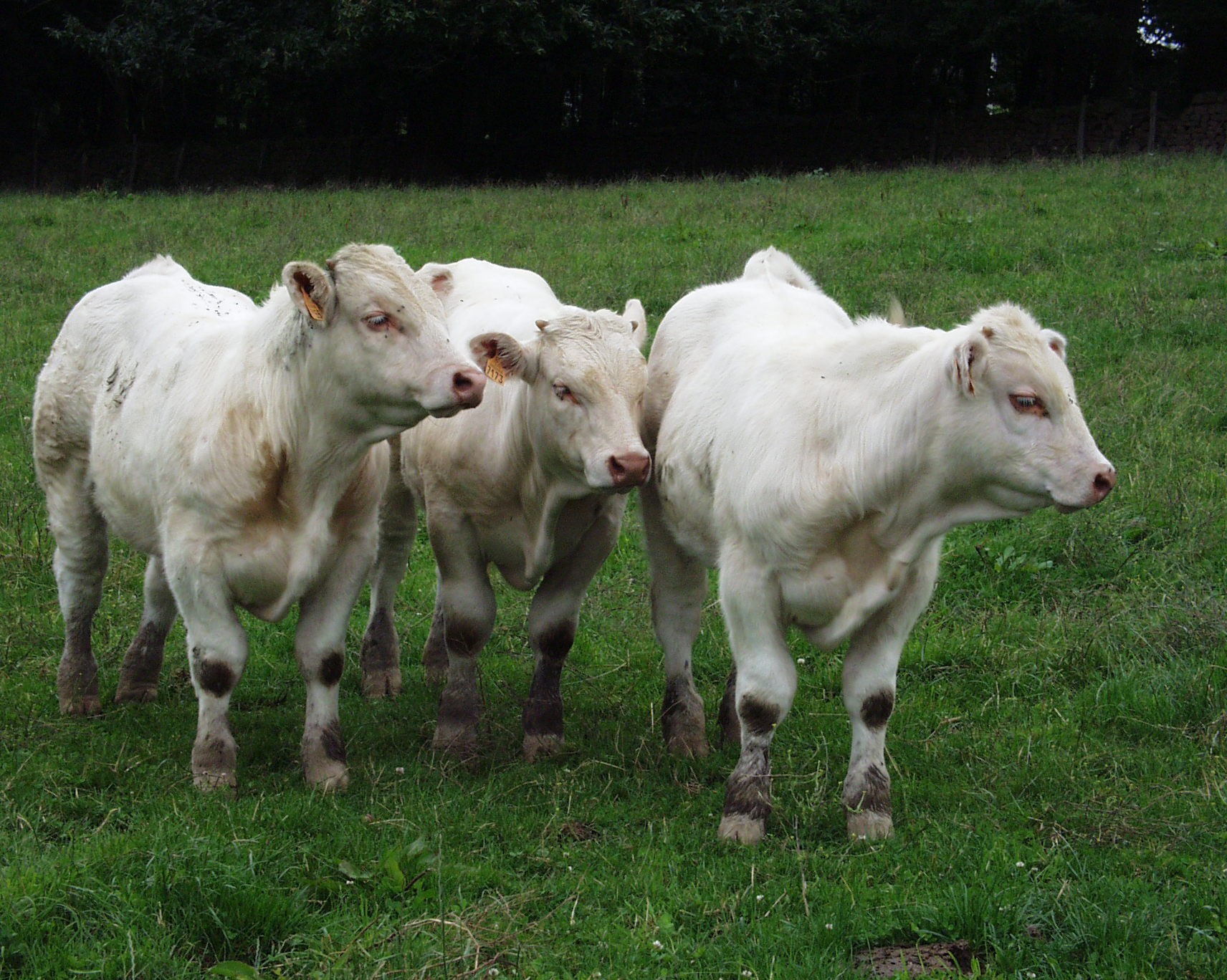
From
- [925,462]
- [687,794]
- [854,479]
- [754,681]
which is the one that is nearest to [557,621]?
[687,794]

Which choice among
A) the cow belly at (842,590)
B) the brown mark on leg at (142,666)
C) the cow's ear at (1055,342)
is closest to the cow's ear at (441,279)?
the brown mark on leg at (142,666)

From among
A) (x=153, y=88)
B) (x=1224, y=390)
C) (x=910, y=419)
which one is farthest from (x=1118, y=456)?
(x=153, y=88)

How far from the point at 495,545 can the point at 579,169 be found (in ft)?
84.5

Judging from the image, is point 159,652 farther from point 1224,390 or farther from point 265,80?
point 265,80

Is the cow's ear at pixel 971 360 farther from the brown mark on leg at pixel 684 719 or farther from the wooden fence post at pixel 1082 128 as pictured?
the wooden fence post at pixel 1082 128

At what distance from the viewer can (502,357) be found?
224 inches

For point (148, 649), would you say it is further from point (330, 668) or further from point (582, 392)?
point (582, 392)

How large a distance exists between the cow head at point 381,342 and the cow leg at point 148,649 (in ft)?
6.80

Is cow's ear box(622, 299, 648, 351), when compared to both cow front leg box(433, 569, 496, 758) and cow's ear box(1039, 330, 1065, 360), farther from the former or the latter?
cow's ear box(1039, 330, 1065, 360)

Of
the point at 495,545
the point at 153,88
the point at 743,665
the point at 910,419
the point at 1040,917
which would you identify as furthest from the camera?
the point at 153,88

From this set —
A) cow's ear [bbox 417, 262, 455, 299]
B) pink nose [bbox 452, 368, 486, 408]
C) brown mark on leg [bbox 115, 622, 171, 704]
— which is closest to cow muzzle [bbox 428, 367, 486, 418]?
pink nose [bbox 452, 368, 486, 408]

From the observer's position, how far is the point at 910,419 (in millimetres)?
4781

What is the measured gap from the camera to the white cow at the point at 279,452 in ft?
17.1

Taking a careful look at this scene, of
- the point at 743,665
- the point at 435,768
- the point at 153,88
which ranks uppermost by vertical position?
the point at 153,88
